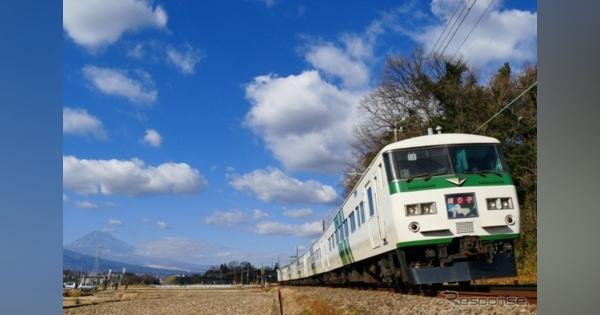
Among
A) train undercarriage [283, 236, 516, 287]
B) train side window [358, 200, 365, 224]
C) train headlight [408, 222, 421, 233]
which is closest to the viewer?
train undercarriage [283, 236, 516, 287]

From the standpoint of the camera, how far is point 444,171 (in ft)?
26.4

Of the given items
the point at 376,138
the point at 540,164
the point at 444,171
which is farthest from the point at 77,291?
the point at 540,164

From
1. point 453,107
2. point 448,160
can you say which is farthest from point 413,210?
point 453,107

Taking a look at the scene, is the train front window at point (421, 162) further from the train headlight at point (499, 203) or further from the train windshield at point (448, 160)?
the train headlight at point (499, 203)

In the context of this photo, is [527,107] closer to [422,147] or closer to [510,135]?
[510,135]

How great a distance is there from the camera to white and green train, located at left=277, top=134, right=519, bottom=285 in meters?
7.62

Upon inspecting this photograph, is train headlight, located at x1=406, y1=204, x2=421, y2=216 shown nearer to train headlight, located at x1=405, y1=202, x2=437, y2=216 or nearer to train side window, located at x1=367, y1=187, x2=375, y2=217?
train headlight, located at x1=405, y1=202, x2=437, y2=216

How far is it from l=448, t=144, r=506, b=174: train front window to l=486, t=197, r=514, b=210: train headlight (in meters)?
0.48

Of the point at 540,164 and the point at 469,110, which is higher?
the point at 469,110

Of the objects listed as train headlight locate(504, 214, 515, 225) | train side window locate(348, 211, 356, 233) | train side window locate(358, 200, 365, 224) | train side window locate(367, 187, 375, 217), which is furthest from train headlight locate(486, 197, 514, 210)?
train side window locate(348, 211, 356, 233)

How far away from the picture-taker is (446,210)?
768 cm

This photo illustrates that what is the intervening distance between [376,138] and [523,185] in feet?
28.3

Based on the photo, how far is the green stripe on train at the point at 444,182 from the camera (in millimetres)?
7832

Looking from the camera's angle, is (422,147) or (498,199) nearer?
(498,199)
